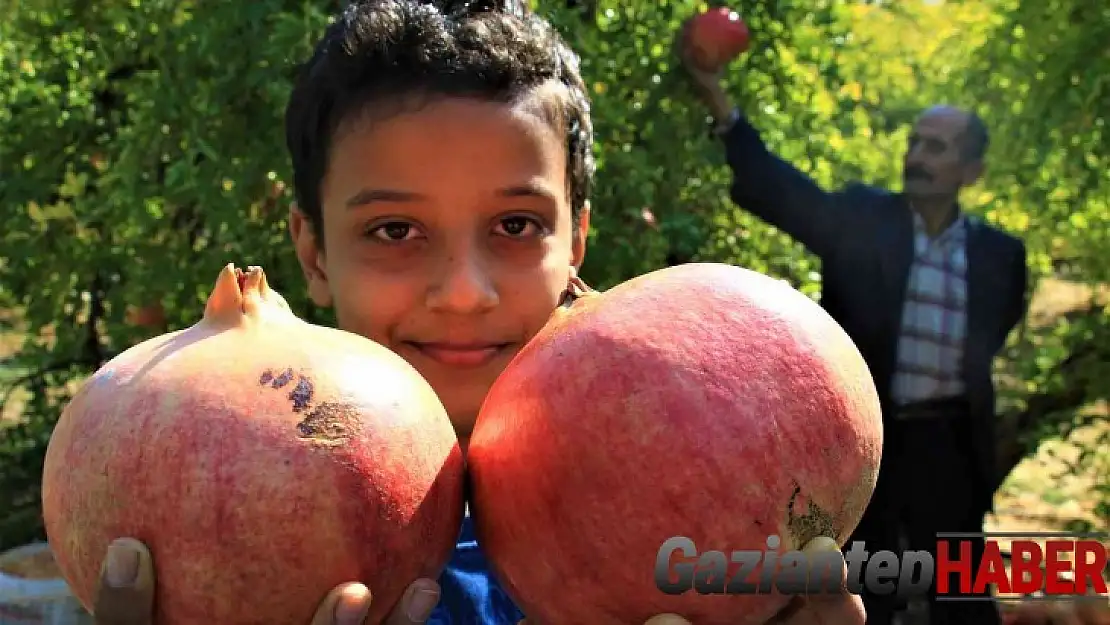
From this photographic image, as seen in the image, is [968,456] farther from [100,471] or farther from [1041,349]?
[100,471]

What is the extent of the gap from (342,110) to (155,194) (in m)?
1.63

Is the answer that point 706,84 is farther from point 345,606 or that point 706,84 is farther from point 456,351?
point 345,606

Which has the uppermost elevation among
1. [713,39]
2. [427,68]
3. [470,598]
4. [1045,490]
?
[713,39]

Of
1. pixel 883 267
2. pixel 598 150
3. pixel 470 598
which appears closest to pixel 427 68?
pixel 470 598

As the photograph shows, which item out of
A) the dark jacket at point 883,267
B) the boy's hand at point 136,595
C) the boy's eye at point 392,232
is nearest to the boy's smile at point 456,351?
the boy's eye at point 392,232

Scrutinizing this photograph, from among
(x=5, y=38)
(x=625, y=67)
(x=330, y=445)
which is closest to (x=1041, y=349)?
(x=625, y=67)

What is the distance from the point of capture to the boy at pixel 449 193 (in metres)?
1.30

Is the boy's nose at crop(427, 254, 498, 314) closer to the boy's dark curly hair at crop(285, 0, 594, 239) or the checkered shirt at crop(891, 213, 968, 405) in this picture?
the boy's dark curly hair at crop(285, 0, 594, 239)

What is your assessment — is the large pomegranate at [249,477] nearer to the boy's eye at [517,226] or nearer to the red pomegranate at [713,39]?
the boy's eye at [517,226]

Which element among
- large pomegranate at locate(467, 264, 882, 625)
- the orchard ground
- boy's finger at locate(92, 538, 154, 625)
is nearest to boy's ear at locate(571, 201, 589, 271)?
large pomegranate at locate(467, 264, 882, 625)

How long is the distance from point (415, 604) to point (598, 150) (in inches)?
74.2

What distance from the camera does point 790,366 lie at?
88cm

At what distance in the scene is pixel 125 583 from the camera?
2.61ft

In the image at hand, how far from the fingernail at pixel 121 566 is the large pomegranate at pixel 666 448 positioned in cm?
31
